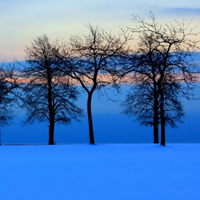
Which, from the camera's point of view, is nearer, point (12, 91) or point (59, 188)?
point (59, 188)

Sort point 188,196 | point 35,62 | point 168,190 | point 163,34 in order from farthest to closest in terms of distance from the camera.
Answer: point 35,62 < point 163,34 < point 168,190 < point 188,196

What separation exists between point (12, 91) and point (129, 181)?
80.6ft

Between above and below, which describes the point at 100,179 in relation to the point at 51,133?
below

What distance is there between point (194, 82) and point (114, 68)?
19.2ft

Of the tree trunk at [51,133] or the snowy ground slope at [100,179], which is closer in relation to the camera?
the snowy ground slope at [100,179]

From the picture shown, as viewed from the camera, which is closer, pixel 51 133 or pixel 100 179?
pixel 100 179

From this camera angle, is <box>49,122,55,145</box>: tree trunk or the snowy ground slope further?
<box>49,122,55,145</box>: tree trunk

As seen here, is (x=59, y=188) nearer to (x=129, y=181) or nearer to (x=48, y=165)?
(x=129, y=181)

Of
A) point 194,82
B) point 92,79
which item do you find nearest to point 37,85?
point 92,79

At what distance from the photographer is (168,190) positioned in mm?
8367

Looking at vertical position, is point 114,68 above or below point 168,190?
above

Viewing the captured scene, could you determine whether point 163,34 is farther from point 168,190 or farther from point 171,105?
point 168,190

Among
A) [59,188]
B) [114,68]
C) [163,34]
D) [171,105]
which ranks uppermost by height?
[163,34]

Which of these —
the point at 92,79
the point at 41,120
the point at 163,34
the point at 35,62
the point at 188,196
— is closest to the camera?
the point at 188,196
